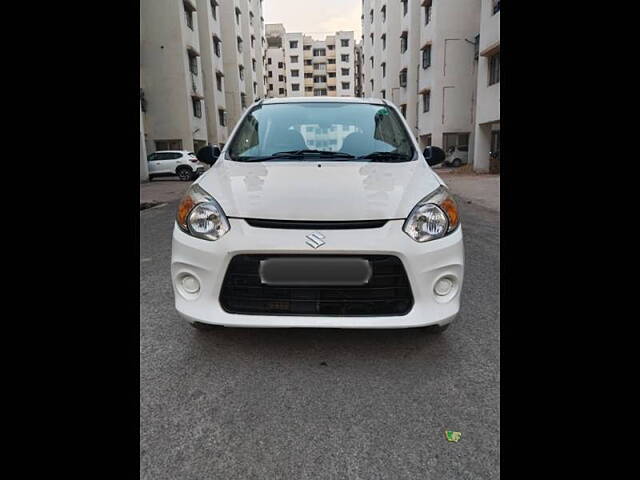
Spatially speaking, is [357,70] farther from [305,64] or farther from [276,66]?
[276,66]

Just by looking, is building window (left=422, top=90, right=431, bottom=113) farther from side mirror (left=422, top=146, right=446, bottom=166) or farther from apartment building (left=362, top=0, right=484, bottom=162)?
side mirror (left=422, top=146, right=446, bottom=166)

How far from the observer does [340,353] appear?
2229mm

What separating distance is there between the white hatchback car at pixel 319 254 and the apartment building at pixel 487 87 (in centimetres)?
1530

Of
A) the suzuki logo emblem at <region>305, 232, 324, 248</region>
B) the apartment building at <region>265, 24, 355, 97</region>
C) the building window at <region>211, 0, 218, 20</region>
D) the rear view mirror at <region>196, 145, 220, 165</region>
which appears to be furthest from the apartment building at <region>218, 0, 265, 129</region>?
the suzuki logo emblem at <region>305, 232, 324, 248</region>

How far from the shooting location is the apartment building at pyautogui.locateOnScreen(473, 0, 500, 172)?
51.0 ft

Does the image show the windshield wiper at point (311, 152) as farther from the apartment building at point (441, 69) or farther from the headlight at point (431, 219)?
the apartment building at point (441, 69)

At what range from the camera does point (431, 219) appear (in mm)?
2027

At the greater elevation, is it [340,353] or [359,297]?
[359,297]

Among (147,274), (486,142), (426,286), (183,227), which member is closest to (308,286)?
(426,286)

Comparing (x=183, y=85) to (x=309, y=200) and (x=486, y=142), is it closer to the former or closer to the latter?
(x=486, y=142)

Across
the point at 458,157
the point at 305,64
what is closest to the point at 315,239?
the point at 458,157

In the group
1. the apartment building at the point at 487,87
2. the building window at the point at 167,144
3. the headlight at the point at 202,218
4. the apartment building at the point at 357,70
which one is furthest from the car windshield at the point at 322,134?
the apartment building at the point at 357,70

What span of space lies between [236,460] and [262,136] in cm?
220

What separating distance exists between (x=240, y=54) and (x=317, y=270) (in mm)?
37510
